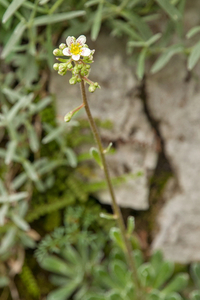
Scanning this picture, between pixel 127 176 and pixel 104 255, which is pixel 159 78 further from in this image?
pixel 104 255

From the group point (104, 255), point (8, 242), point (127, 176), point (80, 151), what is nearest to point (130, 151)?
point (127, 176)

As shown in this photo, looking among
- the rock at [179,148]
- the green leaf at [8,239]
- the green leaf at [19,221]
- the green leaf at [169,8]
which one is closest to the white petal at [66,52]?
the green leaf at [169,8]

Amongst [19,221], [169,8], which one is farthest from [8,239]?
[169,8]

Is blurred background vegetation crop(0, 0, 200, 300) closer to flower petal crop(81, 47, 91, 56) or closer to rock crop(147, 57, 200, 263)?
rock crop(147, 57, 200, 263)

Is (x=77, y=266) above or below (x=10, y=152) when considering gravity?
below

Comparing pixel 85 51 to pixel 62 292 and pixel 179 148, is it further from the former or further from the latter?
pixel 62 292
